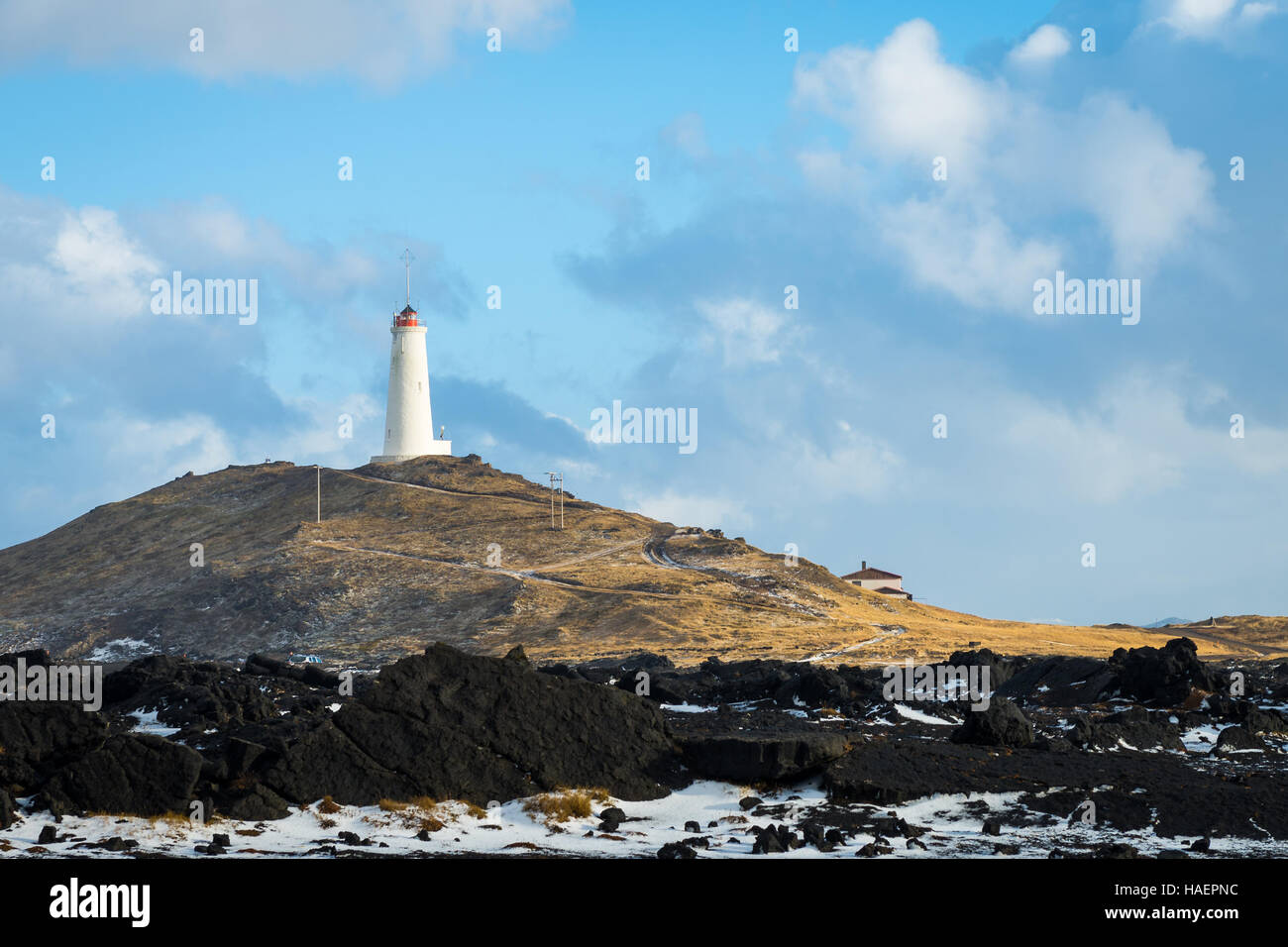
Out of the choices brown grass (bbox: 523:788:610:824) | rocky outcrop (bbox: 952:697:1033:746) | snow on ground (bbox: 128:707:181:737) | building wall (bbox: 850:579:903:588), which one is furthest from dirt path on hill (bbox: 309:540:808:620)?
brown grass (bbox: 523:788:610:824)

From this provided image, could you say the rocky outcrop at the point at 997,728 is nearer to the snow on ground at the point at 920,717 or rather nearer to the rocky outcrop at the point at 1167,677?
the snow on ground at the point at 920,717

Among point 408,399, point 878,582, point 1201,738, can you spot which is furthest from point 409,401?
point 1201,738

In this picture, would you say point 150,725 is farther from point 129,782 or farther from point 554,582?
point 554,582

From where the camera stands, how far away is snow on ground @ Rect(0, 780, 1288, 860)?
22.0 meters

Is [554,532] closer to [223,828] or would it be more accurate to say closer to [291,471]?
[291,471]

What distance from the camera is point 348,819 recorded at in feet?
78.7

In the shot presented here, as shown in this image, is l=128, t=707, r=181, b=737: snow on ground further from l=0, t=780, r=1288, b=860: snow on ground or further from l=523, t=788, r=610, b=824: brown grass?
l=523, t=788, r=610, b=824: brown grass

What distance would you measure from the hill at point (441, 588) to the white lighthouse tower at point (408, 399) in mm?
1767

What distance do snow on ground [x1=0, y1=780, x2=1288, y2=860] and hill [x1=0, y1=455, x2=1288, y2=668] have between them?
1663 inches

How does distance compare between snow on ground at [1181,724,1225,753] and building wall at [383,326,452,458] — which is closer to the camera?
snow on ground at [1181,724,1225,753]

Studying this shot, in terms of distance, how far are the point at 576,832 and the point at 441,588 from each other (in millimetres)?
81083

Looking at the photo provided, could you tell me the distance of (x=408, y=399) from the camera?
13388 centimetres

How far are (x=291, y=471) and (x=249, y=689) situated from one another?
11342cm

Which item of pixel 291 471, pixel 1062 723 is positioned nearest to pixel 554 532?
pixel 291 471
